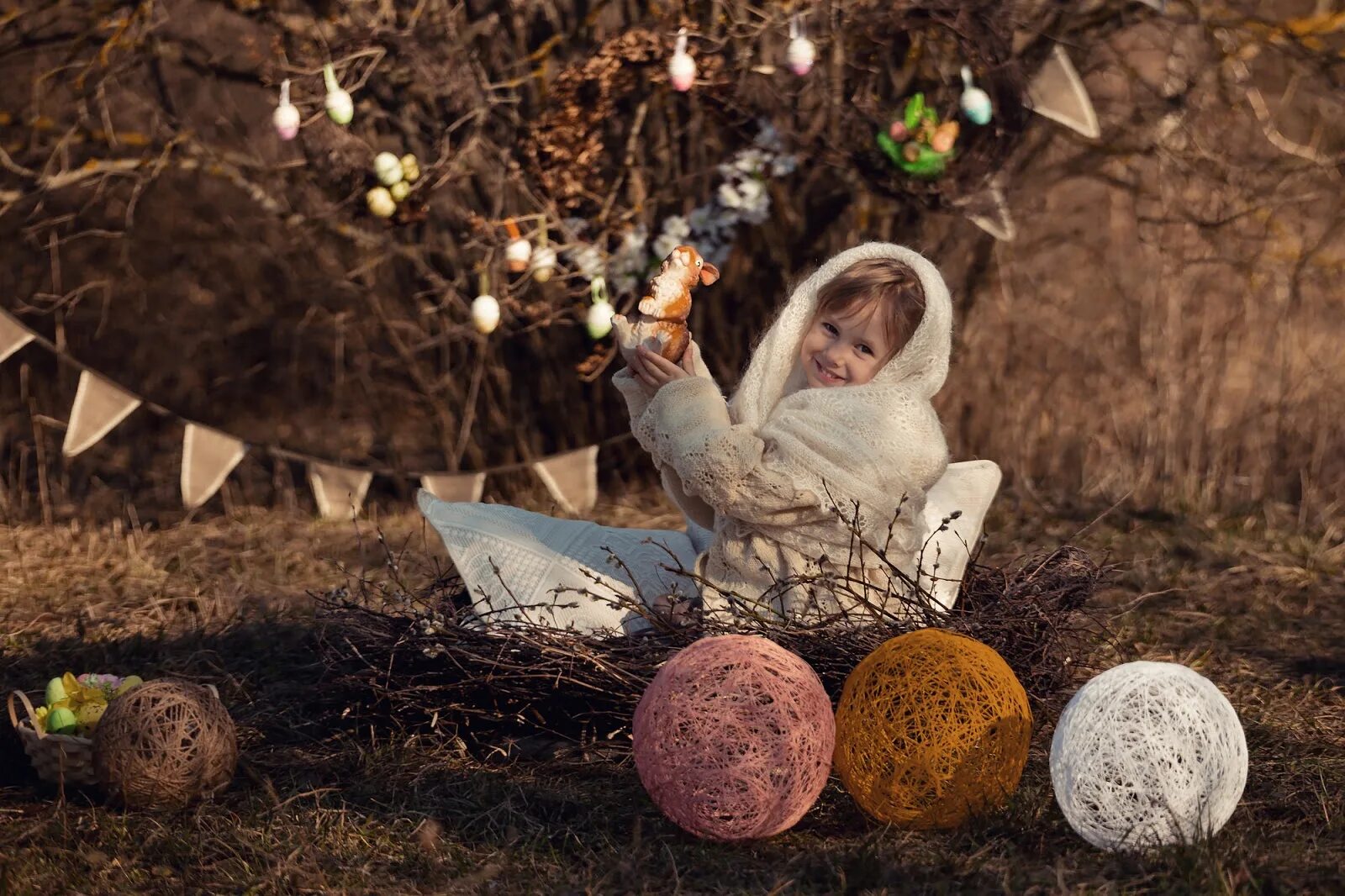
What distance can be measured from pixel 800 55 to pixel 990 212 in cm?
95

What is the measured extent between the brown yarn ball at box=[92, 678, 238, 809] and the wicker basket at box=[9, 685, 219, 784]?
62mm

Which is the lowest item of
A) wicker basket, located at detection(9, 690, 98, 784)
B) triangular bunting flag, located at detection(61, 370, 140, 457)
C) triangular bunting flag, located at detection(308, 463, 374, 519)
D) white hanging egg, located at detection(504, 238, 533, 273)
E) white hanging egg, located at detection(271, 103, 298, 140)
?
triangular bunting flag, located at detection(308, 463, 374, 519)

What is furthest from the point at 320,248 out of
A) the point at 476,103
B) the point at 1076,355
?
the point at 1076,355

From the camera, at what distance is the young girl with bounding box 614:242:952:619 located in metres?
3.10

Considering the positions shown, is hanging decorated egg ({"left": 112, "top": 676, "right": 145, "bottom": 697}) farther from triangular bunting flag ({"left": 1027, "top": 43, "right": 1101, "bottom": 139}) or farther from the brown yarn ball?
triangular bunting flag ({"left": 1027, "top": 43, "right": 1101, "bottom": 139})

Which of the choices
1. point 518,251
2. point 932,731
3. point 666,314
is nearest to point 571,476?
point 518,251

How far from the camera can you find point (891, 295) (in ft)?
10.6

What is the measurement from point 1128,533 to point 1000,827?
8.69ft

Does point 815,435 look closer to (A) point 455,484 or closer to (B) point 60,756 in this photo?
(B) point 60,756

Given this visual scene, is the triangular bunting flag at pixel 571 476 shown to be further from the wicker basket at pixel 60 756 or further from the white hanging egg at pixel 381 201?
the wicker basket at pixel 60 756

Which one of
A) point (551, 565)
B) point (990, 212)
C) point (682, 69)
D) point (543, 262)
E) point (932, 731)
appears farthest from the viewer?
point (990, 212)

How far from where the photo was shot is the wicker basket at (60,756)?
307 cm

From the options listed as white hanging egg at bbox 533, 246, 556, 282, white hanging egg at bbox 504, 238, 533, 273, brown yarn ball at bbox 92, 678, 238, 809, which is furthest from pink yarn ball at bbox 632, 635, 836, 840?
white hanging egg at bbox 533, 246, 556, 282

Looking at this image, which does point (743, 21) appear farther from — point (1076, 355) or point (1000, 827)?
point (1000, 827)
